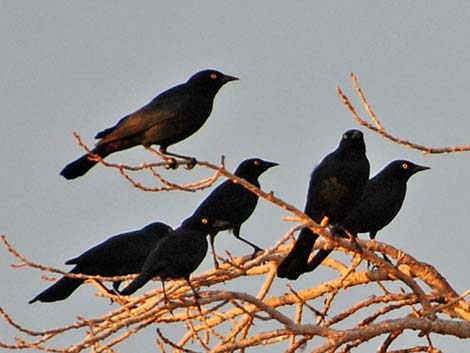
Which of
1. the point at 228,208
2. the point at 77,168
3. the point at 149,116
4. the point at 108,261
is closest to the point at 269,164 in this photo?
the point at 228,208

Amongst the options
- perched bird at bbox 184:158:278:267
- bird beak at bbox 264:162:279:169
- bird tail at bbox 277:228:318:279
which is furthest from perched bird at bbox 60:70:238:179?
bird beak at bbox 264:162:279:169

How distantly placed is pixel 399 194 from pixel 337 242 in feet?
11.7

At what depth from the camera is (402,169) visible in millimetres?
12438

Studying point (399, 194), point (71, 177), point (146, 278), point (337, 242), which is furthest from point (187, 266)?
point (399, 194)

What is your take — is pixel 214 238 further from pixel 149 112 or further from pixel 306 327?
pixel 306 327

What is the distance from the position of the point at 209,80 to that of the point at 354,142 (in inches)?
71.5

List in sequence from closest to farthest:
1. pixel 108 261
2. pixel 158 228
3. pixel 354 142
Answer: pixel 354 142 → pixel 108 261 → pixel 158 228

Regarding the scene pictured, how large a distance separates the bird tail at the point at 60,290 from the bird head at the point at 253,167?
1.94 metres

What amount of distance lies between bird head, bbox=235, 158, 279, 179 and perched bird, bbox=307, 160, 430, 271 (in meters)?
1.05

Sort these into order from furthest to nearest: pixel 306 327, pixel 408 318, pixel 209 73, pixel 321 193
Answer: pixel 209 73, pixel 321 193, pixel 408 318, pixel 306 327

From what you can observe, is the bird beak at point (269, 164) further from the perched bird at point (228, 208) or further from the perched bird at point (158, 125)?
the perched bird at point (158, 125)

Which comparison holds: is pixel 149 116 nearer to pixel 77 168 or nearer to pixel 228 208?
pixel 77 168

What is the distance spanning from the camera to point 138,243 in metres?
12.1

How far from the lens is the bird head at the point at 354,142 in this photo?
1012 centimetres
